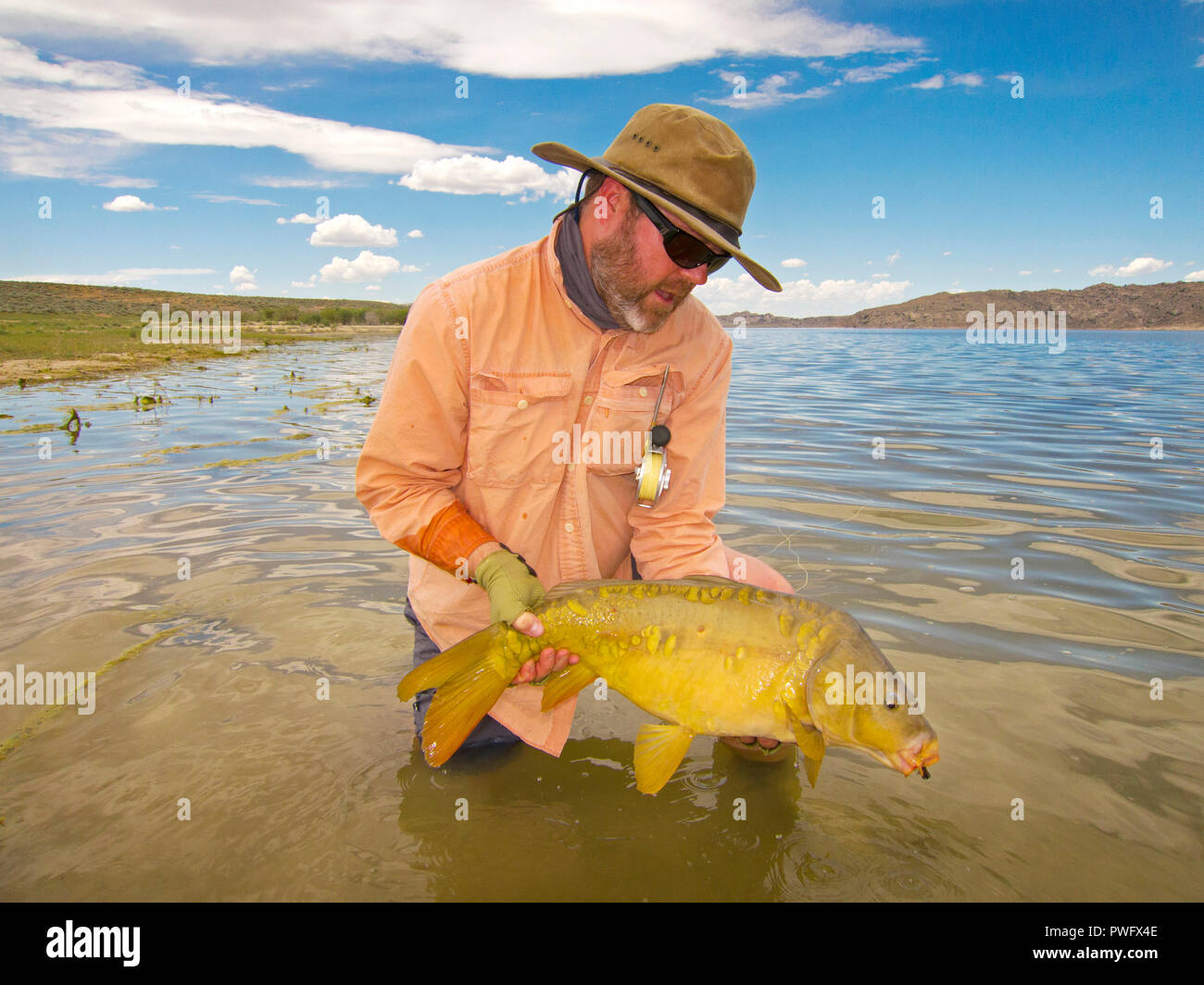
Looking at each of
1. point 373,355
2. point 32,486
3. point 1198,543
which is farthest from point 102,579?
point 373,355

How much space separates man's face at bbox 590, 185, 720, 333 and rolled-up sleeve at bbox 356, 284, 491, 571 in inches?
25.6

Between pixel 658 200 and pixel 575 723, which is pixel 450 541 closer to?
pixel 575 723

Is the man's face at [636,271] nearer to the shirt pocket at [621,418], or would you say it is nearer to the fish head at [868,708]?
the shirt pocket at [621,418]

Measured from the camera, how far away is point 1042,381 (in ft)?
71.5

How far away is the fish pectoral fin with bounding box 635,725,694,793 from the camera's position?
111 inches

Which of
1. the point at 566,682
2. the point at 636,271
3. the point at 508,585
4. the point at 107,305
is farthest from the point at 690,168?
the point at 107,305

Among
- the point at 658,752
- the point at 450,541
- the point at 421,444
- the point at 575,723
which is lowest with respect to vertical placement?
the point at 575,723

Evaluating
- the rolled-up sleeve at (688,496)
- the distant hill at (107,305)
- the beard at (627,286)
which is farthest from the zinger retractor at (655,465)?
the distant hill at (107,305)

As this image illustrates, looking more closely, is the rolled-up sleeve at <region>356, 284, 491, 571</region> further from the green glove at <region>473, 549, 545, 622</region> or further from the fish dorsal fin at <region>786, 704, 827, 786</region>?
the fish dorsal fin at <region>786, 704, 827, 786</region>

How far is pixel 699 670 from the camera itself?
2.74m

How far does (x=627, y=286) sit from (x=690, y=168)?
0.52 m

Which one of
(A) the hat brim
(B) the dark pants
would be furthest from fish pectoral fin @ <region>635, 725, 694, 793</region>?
(A) the hat brim
